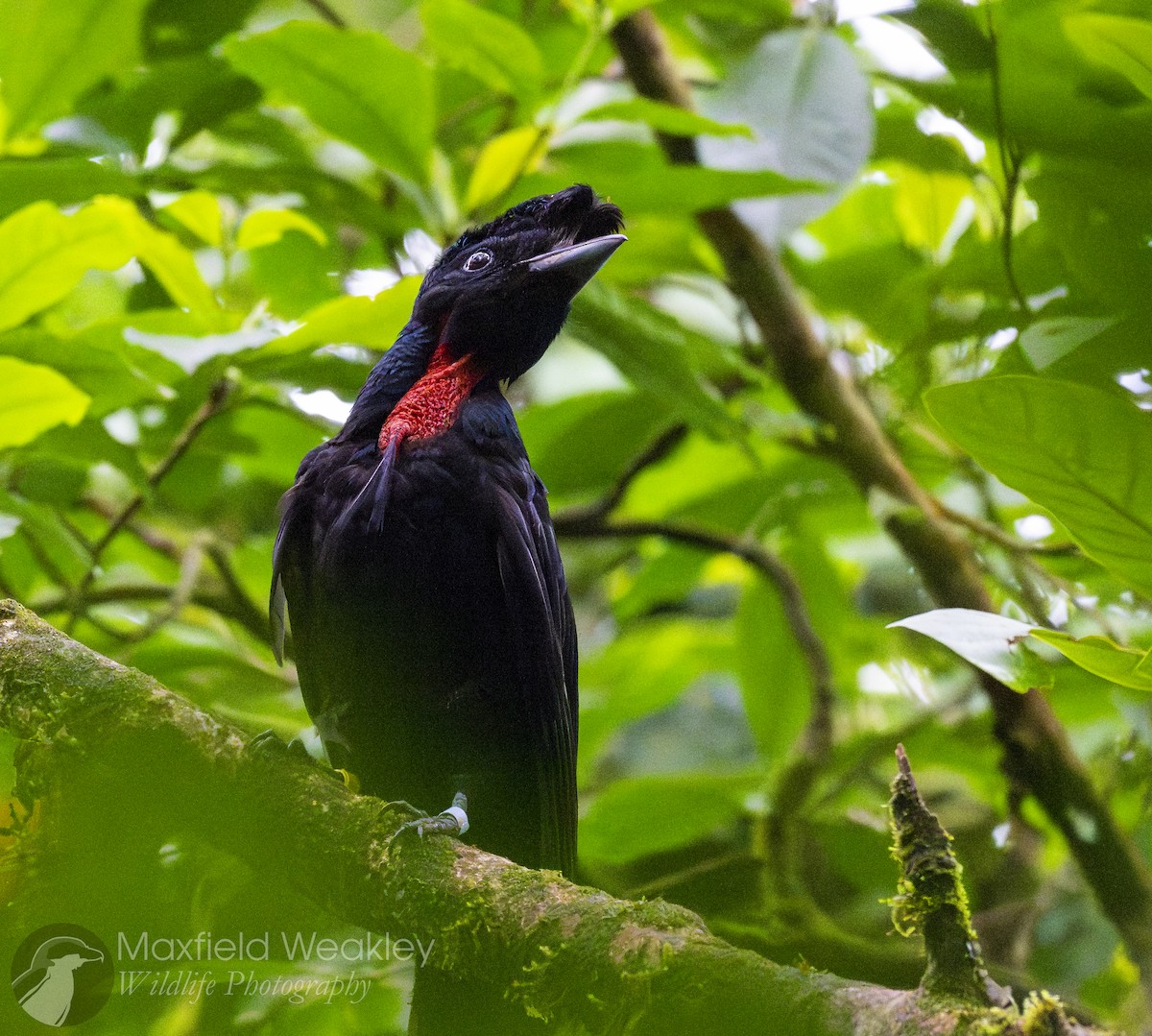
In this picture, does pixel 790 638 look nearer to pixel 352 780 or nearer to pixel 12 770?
pixel 352 780

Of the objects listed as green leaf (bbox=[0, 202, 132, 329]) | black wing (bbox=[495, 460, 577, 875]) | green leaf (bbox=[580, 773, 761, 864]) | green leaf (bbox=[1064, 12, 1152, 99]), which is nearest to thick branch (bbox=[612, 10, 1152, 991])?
green leaf (bbox=[580, 773, 761, 864])

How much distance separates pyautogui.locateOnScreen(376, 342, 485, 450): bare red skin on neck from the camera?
2.80 metres

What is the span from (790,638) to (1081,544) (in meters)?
2.37

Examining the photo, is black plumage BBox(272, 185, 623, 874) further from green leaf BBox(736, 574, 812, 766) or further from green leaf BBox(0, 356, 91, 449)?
green leaf BBox(736, 574, 812, 766)

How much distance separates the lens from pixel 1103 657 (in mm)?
1624

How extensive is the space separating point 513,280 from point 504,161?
39 cm

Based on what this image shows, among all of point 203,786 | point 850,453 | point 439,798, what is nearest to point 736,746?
point 850,453

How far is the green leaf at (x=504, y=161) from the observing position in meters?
3.13

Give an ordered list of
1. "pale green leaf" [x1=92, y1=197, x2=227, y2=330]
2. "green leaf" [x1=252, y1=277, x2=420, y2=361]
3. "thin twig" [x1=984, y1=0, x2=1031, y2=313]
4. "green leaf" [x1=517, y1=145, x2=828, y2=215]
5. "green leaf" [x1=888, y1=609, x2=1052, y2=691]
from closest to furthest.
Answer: "green leaf" [x1=888, y1=609, x2=1052, y2=691] < "thin twig" [x1=984, y1=0, x2=1031, y2=313] < "green leaf" [x1=252, y1=277, x2=420, y2=361] < "pale green leaf" [x1=92, y1=197, x2=227, y2=330] < "green leaf" [x1=517, y1=145, x2=828, y2=215]

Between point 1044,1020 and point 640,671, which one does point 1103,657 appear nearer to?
point 1044,1020

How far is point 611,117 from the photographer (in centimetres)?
301

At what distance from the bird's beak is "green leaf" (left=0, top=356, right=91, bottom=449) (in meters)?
1.15

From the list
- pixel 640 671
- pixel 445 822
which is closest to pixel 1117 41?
pixel 445 822

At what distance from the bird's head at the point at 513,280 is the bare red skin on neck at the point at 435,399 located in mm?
38
